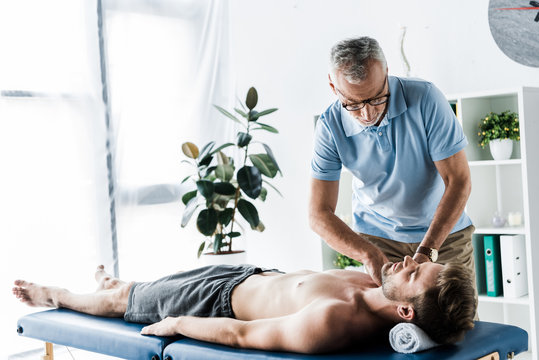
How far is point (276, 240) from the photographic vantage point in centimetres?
410

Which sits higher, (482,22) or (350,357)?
(482,22)

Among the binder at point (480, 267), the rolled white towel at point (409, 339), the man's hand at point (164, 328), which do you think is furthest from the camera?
the binder at point (480, 267)

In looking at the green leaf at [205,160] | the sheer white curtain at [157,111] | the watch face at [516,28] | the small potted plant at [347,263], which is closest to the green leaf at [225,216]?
the green leaf at [205,160]

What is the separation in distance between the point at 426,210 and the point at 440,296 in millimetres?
457

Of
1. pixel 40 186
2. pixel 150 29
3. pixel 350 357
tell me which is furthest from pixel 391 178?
pixel 150 29

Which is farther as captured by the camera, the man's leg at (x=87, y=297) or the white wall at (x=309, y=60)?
the white wall at (x=309, y=60)

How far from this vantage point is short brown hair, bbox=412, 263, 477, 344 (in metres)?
1.58

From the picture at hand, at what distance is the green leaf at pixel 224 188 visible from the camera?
3.38m

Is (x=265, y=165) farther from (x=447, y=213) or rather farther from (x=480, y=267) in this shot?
(x=447, y=213)

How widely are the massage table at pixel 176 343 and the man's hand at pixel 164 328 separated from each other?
0.06ft

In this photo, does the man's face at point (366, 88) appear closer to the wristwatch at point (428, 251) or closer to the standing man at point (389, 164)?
the standing man at point (389, 164)

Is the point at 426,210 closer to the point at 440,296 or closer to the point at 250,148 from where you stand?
the point at 440,296

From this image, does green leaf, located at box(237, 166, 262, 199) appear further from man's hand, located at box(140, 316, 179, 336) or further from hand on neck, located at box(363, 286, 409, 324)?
hand on neck, located at box(363, 286, 409, 324)

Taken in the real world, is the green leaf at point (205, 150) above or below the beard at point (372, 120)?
below
